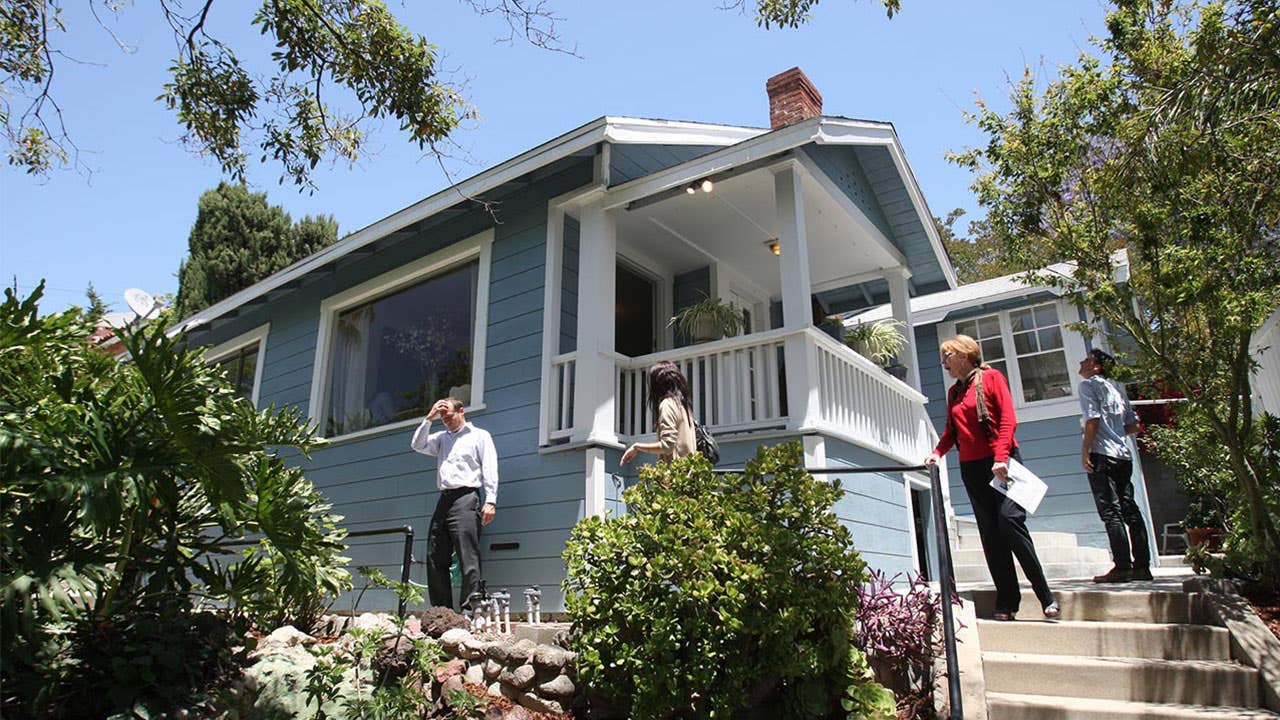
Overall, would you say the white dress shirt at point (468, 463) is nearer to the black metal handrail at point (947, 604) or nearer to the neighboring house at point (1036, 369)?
the black metal handrail at point (947, 604)

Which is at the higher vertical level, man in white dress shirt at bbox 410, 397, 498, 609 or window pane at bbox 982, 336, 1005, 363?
window pane at bbox 982, 336, 1005, 363

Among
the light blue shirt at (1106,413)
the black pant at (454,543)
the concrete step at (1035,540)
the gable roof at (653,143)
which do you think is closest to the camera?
the light blue shirt at (1106,413)

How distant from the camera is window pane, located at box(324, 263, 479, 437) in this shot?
7543 millimetres

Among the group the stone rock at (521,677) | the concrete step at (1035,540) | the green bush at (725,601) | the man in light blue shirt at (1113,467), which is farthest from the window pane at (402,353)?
the concrete step at (1035,540)

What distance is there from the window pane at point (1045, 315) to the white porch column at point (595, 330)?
20.0 feet

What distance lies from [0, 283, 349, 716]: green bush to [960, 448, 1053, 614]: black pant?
352 cm

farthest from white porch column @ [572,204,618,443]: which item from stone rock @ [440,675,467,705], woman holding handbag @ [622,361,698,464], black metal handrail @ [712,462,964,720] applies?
black metal handrail @ [712,462,964,720]

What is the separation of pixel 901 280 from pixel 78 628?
8197 mm

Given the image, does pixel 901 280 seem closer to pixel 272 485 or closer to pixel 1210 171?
pixel 1210 171

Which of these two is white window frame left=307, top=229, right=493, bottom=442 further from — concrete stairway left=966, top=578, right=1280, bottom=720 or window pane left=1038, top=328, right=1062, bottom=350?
window pane left=1038, top=328, right=1062, bottom=350

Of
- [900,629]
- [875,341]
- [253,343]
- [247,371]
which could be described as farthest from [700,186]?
[247,371]

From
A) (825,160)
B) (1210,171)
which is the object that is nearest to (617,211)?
(825,160)

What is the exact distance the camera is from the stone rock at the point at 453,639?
441cm

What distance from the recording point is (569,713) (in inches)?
153
